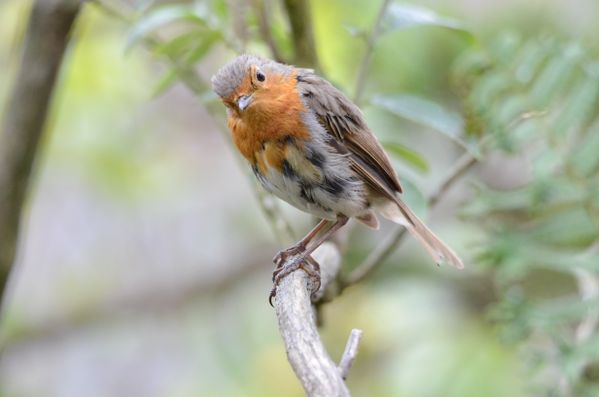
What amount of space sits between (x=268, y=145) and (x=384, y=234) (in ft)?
8.23

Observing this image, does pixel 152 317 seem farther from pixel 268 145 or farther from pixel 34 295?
pixel 268 145

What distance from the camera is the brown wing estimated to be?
2834mm

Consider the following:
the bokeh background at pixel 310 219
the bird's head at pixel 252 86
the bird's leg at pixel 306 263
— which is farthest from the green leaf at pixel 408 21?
A: the bird's leg at pixel 306 263

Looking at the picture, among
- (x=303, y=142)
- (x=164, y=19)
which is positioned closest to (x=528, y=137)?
(x=303, y=142)

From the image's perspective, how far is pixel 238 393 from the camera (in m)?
4.53

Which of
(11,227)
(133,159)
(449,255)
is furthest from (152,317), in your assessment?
(449,255)

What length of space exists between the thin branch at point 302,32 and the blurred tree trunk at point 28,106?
68 cm

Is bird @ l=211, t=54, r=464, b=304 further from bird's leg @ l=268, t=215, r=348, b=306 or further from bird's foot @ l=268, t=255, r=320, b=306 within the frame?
bird's foot @ l=268, t=255, r=320, b=306

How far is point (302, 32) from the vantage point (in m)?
2.90

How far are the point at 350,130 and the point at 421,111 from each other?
8.7 inches

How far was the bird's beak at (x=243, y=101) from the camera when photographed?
8.92ft

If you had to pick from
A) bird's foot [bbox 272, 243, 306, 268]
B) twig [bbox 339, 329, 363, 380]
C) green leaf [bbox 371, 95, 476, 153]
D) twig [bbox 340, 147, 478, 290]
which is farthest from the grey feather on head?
twig [bbox 339, 329, 363, 380]

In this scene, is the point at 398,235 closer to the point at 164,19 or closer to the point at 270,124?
the point at 270,124

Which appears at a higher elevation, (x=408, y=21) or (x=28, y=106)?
(x=28, y=106)
